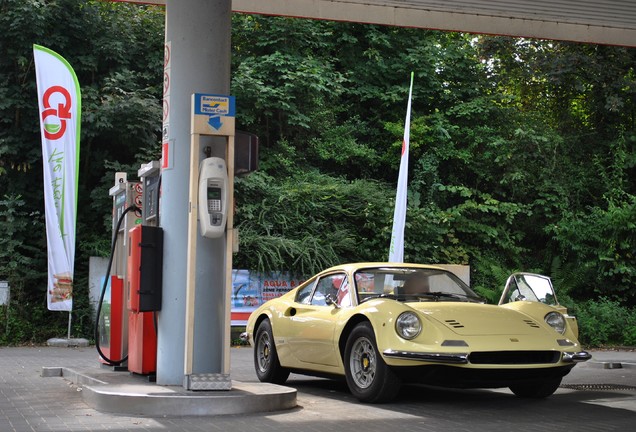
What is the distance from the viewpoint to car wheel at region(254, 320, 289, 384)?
11109 mm

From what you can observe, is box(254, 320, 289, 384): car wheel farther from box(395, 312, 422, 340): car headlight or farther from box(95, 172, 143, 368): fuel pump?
box(395, 312, 422, 340): car headlight

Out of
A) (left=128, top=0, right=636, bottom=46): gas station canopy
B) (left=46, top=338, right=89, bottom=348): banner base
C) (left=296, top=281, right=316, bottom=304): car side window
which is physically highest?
(left=128, top=0, right=636, bottom=46): gas station canopy

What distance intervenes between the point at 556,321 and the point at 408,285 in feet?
5.16

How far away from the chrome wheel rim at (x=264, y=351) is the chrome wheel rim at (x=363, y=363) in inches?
78.1

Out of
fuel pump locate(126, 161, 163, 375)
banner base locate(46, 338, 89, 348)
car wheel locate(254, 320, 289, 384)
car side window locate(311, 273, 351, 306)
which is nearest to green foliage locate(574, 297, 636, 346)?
banner base locate(46, 338, 89, 348)

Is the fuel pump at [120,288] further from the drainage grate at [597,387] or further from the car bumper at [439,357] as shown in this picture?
the drainage grate at [597,387]

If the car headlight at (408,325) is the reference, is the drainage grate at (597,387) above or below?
below

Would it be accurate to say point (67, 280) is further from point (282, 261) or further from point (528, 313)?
point (528, 313)

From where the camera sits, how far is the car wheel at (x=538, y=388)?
9617 millimetres

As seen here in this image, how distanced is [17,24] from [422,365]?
657 inches

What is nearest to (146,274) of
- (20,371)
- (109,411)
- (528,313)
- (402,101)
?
(109,411)

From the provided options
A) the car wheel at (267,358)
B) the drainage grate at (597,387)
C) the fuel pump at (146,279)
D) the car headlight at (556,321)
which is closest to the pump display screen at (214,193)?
the fuel pump at (146,279)

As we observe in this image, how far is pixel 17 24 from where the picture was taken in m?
22.1

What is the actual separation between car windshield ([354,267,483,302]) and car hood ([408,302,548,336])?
50cm
